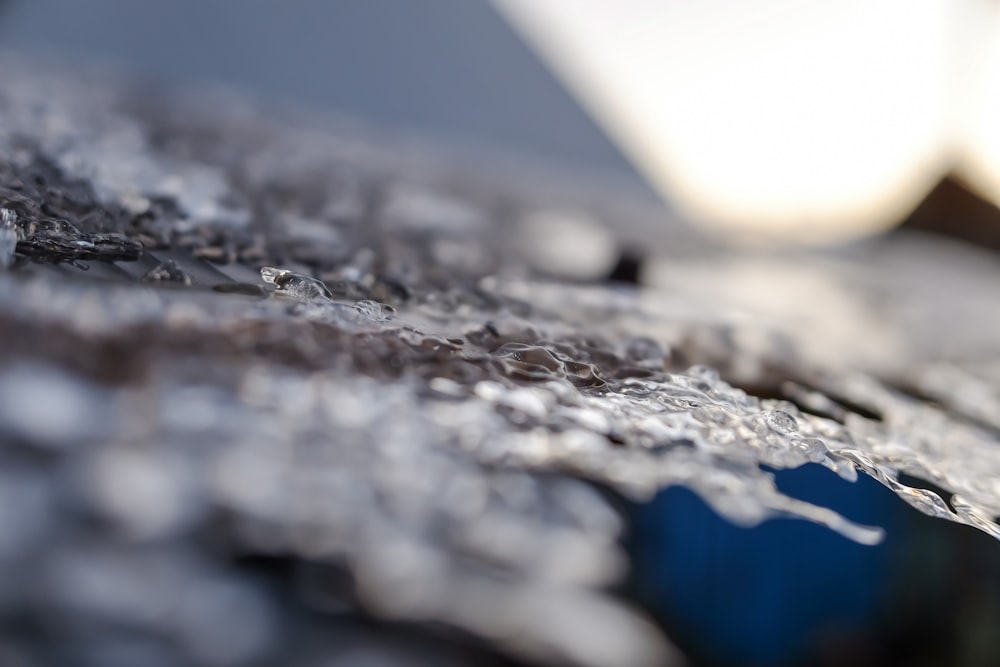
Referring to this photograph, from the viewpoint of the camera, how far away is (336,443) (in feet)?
1.43

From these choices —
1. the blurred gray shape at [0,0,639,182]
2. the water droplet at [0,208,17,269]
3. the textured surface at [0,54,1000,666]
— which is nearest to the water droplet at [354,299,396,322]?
the textured surface at [0,54,1000,666]

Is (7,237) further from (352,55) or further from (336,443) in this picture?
(352,55)

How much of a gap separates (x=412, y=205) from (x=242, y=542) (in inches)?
48.8

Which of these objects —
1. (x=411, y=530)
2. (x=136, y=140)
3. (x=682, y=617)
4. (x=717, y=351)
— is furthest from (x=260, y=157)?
(x=411, y=530)

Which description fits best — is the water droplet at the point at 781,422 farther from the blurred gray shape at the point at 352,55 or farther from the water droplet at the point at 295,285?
the blurred gray shape at the point at 352,55

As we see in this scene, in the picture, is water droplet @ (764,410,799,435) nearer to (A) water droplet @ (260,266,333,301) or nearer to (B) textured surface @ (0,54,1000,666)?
(B) textured surface @ (0,54,1000,666)

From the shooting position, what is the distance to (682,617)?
33.9 inches

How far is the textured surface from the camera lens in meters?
0.36

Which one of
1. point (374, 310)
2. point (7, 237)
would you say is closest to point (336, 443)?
point (374, 310)

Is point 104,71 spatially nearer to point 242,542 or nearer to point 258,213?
point 258,213

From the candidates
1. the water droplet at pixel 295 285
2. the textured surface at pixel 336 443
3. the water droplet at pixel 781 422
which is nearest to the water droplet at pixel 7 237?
the textured surface at pixel 336 443

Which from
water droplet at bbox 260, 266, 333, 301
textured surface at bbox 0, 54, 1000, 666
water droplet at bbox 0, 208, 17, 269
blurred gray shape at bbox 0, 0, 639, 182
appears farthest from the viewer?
blurred gray shape at bbox 0, 0, 639, 182

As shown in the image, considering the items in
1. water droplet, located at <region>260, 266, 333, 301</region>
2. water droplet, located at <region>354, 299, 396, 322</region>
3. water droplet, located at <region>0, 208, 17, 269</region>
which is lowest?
water droplet, located at <region>354, 299, 396, 322</region>

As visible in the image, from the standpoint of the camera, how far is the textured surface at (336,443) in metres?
0.36
